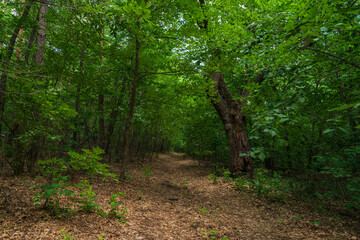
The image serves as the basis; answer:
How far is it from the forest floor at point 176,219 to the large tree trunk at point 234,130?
1.67m

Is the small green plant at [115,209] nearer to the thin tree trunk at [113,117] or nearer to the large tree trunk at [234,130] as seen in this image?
the thin tree trunk at [113,117]

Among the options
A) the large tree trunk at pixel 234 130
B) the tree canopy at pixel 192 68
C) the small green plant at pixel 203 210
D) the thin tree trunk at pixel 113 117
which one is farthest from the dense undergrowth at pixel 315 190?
the thin tree trunk at pixel 113 117

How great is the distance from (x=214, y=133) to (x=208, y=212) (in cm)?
928

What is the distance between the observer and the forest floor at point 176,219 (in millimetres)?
3104

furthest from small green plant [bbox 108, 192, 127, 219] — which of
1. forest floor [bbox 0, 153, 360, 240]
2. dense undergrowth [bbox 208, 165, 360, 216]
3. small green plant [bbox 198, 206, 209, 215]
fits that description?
dense undergrowth [bbox 208, 165, 360, 216]

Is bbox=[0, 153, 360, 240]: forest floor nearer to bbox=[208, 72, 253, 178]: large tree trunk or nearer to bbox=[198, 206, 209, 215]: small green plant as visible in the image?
bbox=[198, 206, 209, 215]: small green plant

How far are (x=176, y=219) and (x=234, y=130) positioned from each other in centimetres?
543

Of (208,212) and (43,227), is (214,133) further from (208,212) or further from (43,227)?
(43,227)

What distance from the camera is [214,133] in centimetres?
1416

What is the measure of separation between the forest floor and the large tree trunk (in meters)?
1.67

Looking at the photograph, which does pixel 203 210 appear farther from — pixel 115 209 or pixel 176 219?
pixel 115 209

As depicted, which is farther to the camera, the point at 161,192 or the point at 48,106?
the point at 161,192

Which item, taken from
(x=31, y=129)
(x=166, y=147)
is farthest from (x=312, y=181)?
(x=166, y=147)

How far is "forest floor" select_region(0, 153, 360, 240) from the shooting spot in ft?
10.2
